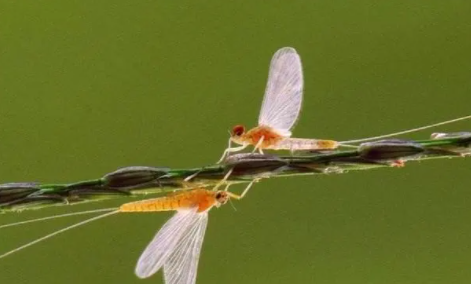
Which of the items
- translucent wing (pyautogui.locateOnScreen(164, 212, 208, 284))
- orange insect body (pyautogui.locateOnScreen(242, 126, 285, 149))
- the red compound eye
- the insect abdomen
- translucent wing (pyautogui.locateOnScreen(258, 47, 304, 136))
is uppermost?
translucent wing (pyautogui.locateOnScreen(258, 47, 304, 136))

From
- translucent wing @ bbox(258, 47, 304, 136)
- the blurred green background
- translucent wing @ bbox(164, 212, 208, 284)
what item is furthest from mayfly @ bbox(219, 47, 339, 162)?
the blurred green background

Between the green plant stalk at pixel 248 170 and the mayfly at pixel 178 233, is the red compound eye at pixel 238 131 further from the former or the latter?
the green plant stalk at pixel 248 170

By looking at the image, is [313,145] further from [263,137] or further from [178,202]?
[178,202]

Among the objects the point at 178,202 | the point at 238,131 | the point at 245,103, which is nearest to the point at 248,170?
the point at 178,202

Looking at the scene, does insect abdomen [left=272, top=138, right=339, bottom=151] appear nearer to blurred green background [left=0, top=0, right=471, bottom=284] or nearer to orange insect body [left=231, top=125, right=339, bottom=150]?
orange insect body [left=231, top=125, right=339, bottom=150]

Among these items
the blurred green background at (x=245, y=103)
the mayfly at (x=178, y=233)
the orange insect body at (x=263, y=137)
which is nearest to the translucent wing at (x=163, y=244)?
the mayfly at (x=178, y=233)

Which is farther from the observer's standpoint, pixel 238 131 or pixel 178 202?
pixel 238 131

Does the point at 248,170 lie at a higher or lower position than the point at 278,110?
lower

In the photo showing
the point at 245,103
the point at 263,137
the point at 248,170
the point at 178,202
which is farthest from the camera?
the point at 245,103

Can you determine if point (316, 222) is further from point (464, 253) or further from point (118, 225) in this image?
point (118, 225)
